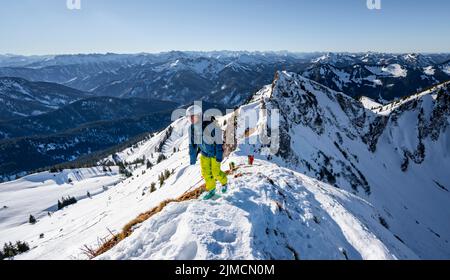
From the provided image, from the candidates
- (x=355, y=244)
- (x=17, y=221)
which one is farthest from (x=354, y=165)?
(x=17, y=221)

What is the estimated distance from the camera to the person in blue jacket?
50.2 feet

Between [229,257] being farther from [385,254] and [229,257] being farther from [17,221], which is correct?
[17,221]

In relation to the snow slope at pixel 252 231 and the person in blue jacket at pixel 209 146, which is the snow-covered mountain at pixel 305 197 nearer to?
the snow slope at pixel 252 231

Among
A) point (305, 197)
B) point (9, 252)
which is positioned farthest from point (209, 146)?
point (9, 252)

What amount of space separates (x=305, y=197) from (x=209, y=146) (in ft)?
24.8

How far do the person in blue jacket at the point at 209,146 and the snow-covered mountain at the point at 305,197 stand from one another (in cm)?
109

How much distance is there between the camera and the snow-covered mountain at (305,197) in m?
12.1

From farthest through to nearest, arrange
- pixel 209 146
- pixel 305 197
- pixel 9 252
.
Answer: pixel 9 252 → pixel 305 197 → pixel 209 146

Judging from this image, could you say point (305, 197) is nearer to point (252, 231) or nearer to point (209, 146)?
point (209, 146)

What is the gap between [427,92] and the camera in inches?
5394

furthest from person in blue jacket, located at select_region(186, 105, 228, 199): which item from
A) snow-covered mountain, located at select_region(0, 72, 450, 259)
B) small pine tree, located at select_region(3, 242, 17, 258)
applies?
small pine tree, located at select_region(3, 242, 17, 258)

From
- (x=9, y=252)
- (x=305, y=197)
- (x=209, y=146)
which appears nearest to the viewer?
(x=209, y=146)

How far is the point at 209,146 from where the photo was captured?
15.3 m

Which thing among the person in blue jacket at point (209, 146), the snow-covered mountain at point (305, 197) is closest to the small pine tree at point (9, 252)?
the snow-covered mountain at point (305, 197)
